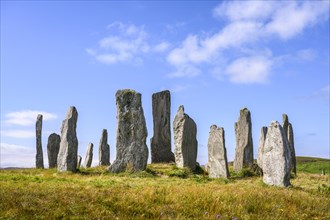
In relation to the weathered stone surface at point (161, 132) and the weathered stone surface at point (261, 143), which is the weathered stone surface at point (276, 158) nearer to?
the weathered stone surface at point (261, 143)

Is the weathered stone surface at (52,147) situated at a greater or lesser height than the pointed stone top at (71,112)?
lesser

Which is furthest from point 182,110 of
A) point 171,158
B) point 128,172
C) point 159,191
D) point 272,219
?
point 272,219

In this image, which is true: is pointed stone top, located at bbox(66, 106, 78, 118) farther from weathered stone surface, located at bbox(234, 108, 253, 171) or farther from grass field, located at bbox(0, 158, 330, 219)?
grass field, located at bbox(0, 158, 330, 219)

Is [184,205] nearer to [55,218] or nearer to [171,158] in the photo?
[55,218]

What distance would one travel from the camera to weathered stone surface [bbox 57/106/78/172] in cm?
2767

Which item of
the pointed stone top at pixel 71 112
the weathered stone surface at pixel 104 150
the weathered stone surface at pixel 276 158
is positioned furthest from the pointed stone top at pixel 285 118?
the pointed stone top at pixel 71 112

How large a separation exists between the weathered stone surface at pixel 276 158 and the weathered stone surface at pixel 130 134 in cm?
797

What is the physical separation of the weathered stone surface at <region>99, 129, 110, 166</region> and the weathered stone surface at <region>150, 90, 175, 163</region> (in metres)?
7.26

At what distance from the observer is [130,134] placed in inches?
1069

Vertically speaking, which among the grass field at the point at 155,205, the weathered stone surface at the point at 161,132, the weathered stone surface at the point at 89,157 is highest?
the weathered stone surface at the point at 161,132

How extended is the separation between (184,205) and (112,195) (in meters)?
2.41

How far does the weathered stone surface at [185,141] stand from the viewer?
30516 millimetres

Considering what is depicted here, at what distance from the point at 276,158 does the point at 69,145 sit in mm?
13097

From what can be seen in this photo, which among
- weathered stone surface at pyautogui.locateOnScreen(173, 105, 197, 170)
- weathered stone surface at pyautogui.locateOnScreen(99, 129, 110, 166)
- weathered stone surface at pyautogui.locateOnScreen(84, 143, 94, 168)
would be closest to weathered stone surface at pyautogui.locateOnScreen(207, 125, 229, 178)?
weathered stone surface at pyautogui.locateOnScreen(173, 105, 197, 170)
